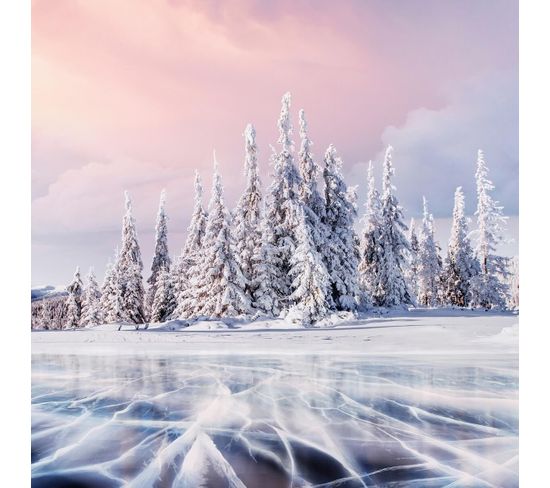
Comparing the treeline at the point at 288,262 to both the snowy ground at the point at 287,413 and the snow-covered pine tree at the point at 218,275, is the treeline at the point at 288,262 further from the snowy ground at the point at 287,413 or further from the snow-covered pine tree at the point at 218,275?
the snowy ground at the point at 287,413

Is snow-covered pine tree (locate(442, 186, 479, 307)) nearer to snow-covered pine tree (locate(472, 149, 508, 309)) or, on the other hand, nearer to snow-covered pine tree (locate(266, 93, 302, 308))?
snow-covered pine tree (locate(472, 149, 508, 309))

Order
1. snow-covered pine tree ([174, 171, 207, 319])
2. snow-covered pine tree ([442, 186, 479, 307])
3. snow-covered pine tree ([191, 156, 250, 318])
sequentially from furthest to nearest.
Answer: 1. snow-covered pine tree ([174, 171, 207, 319])
2. snow-covered pine tree ([191, 156, 250, 318])
3. snow-covered pine tree ([442, 186, 479, 307])

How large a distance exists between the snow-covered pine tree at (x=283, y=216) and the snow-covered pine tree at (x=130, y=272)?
3.92 meters

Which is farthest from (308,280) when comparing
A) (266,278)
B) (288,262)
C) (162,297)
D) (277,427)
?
(277,427)

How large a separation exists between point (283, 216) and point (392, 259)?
3615mm

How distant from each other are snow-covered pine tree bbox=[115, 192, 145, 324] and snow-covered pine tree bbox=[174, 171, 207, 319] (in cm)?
255

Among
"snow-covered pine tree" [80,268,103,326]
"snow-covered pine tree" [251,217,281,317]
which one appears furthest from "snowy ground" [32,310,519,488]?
"snow-covered pine tree" [251,217,281,317]

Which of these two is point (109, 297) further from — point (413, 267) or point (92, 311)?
point (413, 267)

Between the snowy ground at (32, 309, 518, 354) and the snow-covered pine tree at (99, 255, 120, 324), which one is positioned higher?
the snow-covered pine tree at (99, 255, 120, 324)

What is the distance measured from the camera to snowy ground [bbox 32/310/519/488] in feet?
12.6

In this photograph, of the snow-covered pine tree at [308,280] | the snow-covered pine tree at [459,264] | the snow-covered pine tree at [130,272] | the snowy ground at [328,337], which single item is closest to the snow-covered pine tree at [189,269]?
the snow-covered pine tree at [130,272]

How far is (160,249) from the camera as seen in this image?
11.2 m

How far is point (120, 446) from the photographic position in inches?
165
